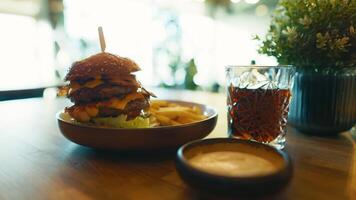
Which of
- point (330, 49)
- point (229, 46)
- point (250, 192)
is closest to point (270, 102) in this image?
point (330, 49)

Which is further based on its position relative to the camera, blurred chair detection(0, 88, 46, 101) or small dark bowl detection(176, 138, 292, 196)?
blurred chair detection(0, 88, 46, 101)

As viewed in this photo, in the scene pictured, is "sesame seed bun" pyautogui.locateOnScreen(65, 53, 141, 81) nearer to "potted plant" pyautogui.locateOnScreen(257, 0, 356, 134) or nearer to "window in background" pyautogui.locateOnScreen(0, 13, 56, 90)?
"potted plant" pyautogui.locateOnScreen(257, 0, 356, 134)

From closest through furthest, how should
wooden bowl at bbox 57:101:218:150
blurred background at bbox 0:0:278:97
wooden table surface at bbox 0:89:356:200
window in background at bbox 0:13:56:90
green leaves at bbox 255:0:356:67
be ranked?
wooden table surface at bbox 0:89:356:200
wooden bowl at bbox 57:101:218:150
green leaves at bbox 255:0:356:67
window in background at bbox 0:13:56:90
blurred background at bbox 0:0:278:97

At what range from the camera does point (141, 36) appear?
14.7 ft

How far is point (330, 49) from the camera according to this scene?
67 centimetres

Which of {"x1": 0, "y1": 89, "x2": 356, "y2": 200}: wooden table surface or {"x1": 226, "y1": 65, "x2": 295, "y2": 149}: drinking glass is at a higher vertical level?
{"x1": 226, "y1": 65, "x2": 295, "y2": 149}: drinking glass

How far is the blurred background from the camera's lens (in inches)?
130

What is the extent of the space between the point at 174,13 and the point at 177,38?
1.40 feet

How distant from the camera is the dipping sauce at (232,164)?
354 millimetres

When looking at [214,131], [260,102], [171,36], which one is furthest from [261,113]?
[171,36]

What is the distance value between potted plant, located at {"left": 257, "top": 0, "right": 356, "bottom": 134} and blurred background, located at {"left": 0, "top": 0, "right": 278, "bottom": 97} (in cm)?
213

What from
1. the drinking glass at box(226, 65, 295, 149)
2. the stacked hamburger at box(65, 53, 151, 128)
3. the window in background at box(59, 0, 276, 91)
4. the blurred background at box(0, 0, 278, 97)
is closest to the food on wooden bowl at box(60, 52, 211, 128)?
the stacked hamburger at box(65, 53, 151, 128)

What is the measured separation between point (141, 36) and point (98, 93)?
4035 mm

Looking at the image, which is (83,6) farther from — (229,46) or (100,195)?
(100,195)
